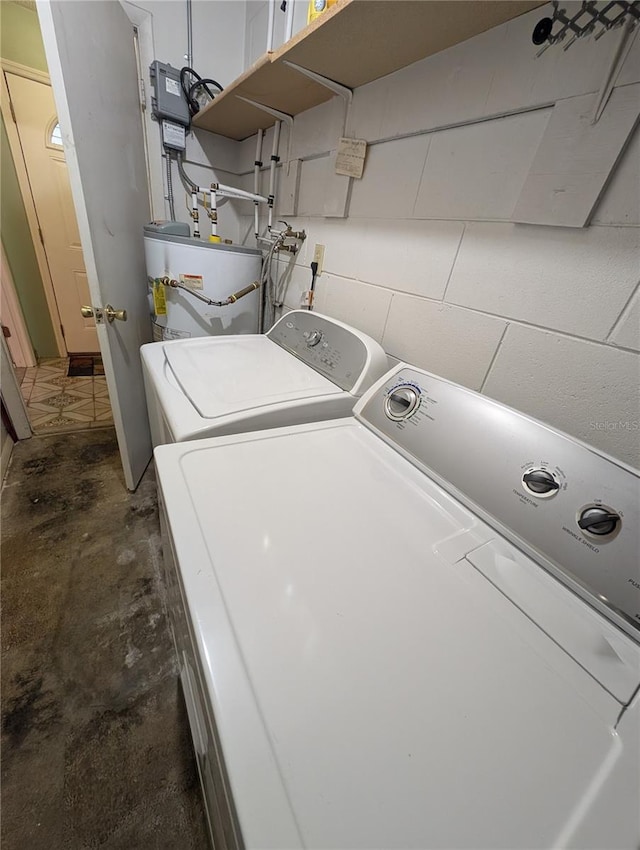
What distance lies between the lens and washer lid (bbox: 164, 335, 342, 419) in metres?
0.84

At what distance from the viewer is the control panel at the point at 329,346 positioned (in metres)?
0.99

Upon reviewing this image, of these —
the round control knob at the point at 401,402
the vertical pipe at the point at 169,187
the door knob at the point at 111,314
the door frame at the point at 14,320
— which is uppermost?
the vertical pipe at the point at 169,187

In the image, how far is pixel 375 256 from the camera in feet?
3.72

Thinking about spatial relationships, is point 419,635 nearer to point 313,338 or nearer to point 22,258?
point 313,338

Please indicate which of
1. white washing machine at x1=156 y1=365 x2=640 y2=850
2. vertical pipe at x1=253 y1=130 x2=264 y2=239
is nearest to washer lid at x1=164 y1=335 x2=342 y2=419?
white washing machine at x1=156 y1=365 x2=640 y2=850

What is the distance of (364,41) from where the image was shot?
0.86 m

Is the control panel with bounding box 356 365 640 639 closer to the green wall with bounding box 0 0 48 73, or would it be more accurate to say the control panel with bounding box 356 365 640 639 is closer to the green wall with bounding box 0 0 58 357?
the green wall with bounding box 0 0 58 357

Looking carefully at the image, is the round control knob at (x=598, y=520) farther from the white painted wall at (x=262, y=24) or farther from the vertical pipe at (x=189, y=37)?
the vertical pipe at (x=189, y=37)

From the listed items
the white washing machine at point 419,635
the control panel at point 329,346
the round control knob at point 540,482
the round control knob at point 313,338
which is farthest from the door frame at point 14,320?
the round control knob at point 540,482

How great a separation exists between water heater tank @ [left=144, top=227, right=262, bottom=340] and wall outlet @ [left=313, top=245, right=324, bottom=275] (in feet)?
1.01

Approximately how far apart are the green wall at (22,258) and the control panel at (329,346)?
2.81 m

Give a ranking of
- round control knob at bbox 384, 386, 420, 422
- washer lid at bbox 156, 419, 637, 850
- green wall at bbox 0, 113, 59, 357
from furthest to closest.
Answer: green wall at bbox 0, 113, 59, 357 → round control knob at bbox 384, 386, 420, 422 → washer lid at bbox 156, 419, 637, 850

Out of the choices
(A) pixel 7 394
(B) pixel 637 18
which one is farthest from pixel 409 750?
(A) pixel 7 394

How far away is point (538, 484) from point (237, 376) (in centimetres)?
80
